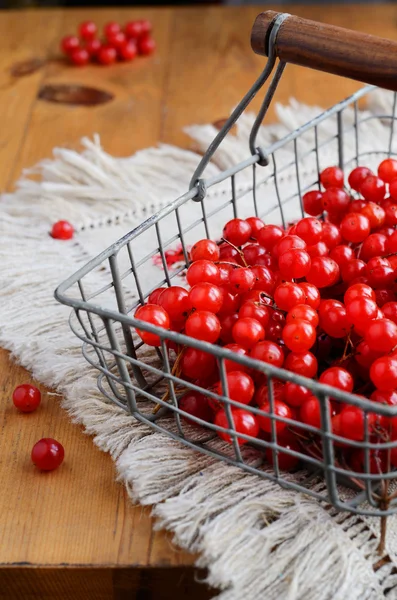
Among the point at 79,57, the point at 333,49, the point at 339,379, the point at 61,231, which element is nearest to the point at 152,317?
the point at 339,379

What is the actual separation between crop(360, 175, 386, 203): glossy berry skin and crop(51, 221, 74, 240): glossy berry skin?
38 cm

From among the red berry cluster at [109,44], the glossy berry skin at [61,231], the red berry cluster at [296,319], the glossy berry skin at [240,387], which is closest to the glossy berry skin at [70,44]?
the red berry cluster at [109,44]

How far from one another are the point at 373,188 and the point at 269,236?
137mm

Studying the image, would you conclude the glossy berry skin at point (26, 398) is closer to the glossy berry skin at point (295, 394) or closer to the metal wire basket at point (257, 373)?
the metal wire basket at point (257, 373)

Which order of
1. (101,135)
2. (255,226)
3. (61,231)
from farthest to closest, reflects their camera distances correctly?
(101,135), (61,231), (255,226)

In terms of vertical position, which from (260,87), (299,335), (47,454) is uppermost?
(260,87)

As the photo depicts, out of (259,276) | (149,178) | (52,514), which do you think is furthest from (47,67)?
(52,514)

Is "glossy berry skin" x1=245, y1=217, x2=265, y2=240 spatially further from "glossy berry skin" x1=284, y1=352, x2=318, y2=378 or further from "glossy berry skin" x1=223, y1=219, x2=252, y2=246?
"glossy berry skin" x1=284, y1=352, x2=318, y2=378

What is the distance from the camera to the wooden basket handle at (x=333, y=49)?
62 centimetres

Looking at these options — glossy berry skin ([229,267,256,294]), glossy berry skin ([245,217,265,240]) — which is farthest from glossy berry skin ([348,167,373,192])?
glossy berry skin ([229,267,256,294])

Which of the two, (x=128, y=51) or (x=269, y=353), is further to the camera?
(x=128, y=51)

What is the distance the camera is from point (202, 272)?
0.69 m

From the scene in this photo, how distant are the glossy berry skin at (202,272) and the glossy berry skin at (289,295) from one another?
7 centimetres

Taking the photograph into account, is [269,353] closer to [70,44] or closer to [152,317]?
[152,317]
